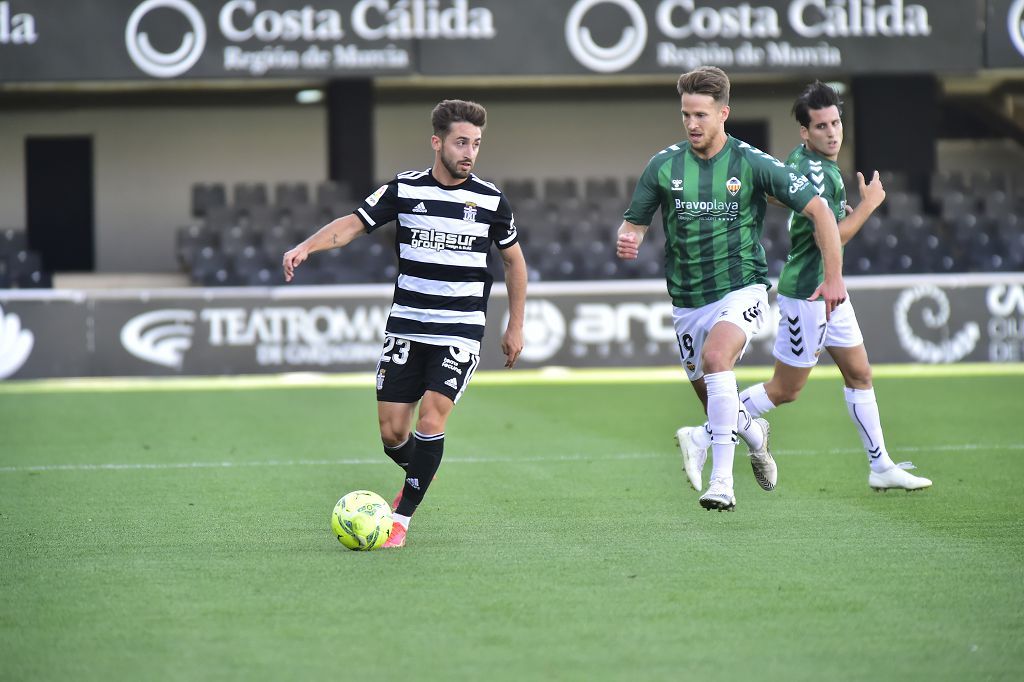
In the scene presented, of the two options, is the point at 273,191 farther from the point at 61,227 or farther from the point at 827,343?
the point at 827,343

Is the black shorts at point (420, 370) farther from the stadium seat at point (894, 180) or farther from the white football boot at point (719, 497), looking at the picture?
the stadium seat at point (894, 180)

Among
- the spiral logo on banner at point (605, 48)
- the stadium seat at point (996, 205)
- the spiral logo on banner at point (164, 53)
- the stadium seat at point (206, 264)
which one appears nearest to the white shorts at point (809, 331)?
the spiral logo on banner at point (605, 48)

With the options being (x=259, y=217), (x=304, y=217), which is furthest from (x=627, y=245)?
(x=259, y=217)

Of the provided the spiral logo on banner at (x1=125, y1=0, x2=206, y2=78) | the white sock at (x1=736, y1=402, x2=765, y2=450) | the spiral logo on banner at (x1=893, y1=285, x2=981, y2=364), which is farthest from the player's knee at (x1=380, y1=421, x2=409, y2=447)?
the spiral logo on banner at (x1=125, y1=0, x2=206, y2=78)

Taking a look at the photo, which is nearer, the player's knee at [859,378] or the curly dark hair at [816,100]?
the curly dark hair at [816,100]

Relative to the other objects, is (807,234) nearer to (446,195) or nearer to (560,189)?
(446,195)

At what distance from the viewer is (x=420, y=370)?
21.3 feet

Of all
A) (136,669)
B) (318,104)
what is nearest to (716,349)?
(136,669)

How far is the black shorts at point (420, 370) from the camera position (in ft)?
20.6

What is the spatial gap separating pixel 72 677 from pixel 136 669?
0.17 m

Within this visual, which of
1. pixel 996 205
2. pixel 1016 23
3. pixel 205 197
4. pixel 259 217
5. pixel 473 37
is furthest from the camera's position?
pixel 205 197

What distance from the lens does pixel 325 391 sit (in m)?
14.5

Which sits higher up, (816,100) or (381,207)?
(816,100)

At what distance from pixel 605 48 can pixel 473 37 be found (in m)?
1.76
